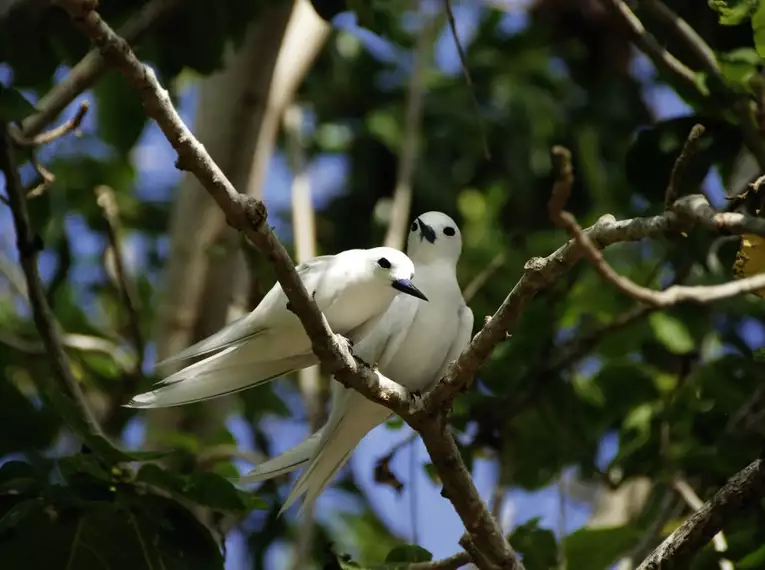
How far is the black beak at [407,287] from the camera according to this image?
11.9 feet

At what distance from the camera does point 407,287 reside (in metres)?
3.63

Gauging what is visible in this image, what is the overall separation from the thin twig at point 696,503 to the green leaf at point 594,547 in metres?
0.33

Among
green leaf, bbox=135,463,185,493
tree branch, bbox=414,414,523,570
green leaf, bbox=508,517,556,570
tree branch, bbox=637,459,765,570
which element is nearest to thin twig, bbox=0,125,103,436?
green leaf, bbox=135,463,185,493

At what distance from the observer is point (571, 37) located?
831 centimetres

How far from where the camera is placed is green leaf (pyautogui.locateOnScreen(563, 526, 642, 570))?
4309 mm

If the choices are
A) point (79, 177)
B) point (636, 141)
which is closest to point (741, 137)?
point (636, 141)

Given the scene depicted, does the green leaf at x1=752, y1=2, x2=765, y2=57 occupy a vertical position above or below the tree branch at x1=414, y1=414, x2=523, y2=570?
above

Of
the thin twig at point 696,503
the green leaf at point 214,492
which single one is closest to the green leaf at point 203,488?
the green leaf at point 214,492

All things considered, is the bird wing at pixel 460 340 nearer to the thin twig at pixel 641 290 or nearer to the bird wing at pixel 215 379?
the bird wing at pixel 215 379

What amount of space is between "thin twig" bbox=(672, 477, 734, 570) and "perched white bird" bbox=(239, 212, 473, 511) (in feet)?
3.38

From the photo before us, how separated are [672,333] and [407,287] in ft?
8.24

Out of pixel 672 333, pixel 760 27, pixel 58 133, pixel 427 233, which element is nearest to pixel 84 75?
pixel 58 133

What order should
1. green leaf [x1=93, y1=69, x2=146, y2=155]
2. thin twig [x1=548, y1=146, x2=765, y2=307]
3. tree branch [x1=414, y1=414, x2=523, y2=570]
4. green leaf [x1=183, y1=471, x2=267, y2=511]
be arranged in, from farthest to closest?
1. green leaf [x1=93, y1=69, x2=146, y2=155]
2. green leaf [x1=183, y1=471, x2=267, y2=511]
3. tree branch [x1=414, y1=414, x2=523, y2=570]
4. thin twig [x1=548, y1=146, x2=765, y2=307]

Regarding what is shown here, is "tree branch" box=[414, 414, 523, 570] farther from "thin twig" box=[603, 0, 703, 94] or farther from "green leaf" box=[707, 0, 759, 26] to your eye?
"thin twig" box=[603, 0, 703, 94]
